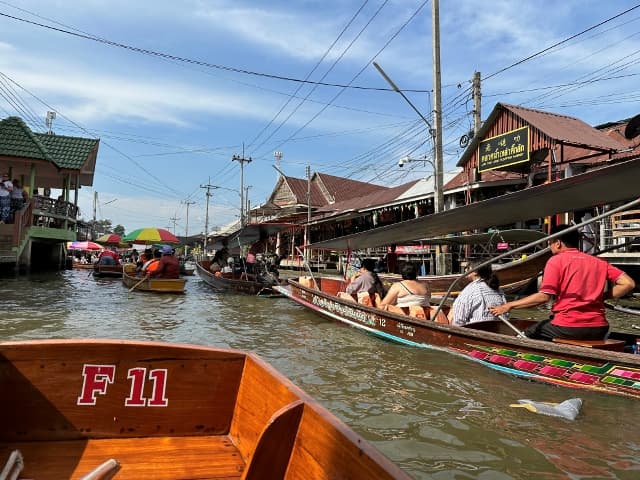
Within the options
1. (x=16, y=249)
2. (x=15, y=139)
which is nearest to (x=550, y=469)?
(x=16, y=249)

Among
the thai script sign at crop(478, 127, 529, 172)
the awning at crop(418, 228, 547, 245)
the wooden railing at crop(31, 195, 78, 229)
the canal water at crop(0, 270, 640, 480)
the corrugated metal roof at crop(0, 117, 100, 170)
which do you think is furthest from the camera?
the wooden railing at crop(31, 195, 78, 229)

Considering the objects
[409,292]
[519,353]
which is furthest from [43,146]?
[519,353]

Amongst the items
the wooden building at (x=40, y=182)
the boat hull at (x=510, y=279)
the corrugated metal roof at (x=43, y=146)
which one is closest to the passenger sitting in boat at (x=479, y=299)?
the boat hull at (x=510, y=279)

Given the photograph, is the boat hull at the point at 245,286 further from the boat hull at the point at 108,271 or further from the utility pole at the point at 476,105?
the utility pole at the point at 476,105

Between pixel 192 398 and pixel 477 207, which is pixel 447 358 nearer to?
pixel 477 207

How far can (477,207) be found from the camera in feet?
19.5

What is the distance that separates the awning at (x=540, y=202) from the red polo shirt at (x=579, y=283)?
73 centimetres

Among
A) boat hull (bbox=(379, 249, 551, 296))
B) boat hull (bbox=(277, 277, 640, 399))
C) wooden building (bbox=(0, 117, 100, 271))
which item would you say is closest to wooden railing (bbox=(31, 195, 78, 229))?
wooden building (bbox=(0, 117, 100, 271))

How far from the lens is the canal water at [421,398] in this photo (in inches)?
136

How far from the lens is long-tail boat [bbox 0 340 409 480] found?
8.22 ft

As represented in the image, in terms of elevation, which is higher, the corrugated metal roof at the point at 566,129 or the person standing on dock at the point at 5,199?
the corrugated metal roof at the point at 566,129

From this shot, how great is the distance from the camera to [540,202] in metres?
5.80

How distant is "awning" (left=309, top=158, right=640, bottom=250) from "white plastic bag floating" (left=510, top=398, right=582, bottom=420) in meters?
2.15

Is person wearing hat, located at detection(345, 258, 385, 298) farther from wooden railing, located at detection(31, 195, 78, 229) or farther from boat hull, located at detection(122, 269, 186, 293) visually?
wooden railing, located at detection(31, 195, 78, 229)
